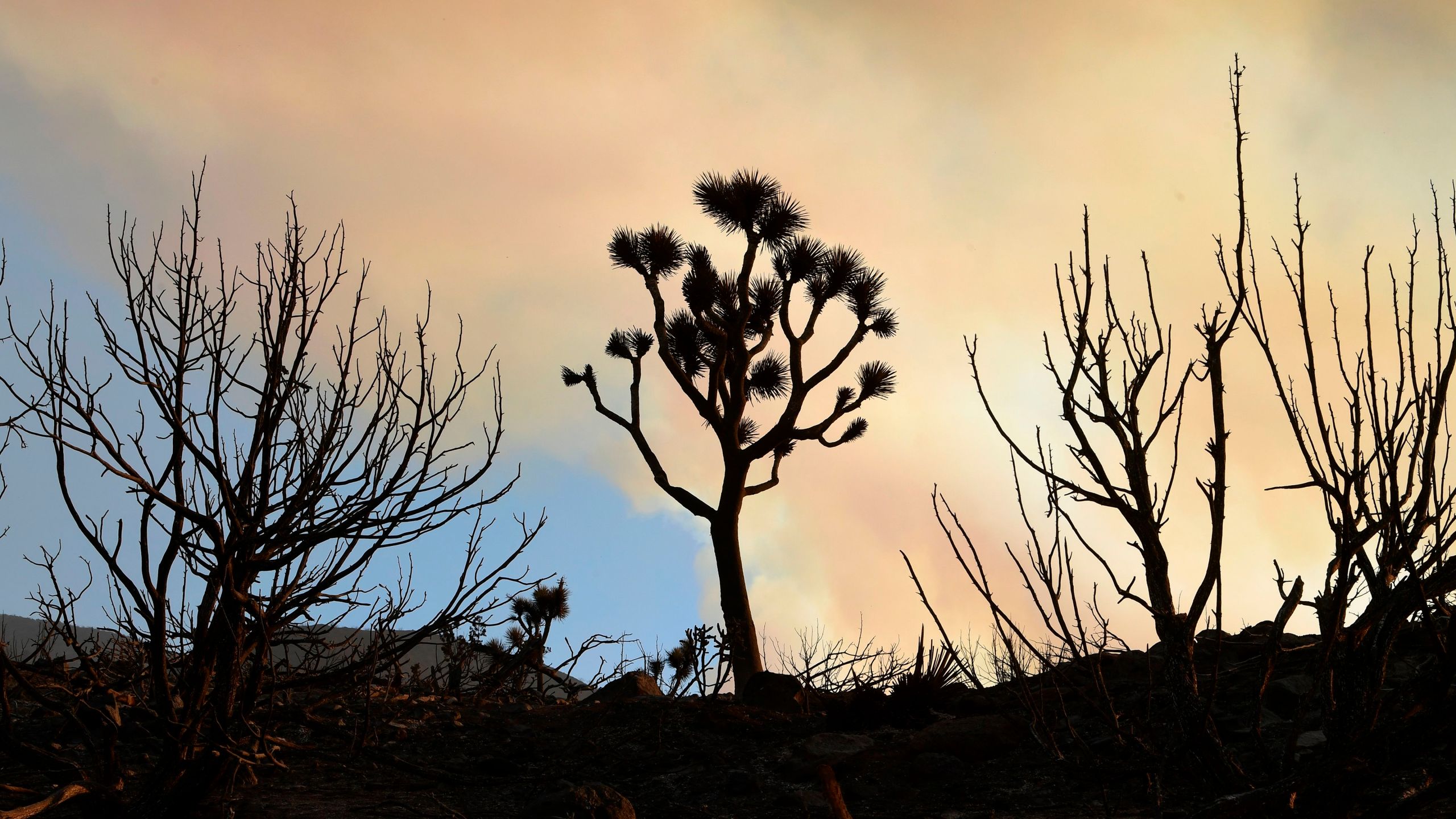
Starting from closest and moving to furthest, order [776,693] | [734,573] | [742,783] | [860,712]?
[742,783] < [860,712] < [776,693] < [734,573]

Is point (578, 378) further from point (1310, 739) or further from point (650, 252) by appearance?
point (1310, 739)

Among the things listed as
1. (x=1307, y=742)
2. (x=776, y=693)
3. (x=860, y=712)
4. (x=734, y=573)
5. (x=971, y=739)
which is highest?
(x=734, y=573)

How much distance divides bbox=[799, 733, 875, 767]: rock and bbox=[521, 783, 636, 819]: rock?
49.4 inches

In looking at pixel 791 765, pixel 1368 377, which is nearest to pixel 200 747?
pixel 791 765

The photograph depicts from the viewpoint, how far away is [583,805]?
418 centimetres

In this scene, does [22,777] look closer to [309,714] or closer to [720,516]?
[309,714]

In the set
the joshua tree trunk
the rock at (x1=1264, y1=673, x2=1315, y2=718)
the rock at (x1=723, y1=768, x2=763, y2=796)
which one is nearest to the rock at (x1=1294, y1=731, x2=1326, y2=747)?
the rock at (x1=1264, y1=673, x2=1315, y2=718)

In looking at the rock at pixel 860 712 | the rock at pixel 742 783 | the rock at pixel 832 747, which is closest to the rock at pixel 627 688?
the rock at pixel 860 712

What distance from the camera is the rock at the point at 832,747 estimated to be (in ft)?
17.3

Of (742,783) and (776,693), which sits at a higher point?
(776,693)

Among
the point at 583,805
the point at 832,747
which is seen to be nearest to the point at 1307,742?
the point at 832,747

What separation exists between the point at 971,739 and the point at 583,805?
2201 mm

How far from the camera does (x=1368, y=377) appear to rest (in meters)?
2.57

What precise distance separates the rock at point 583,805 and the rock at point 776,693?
291cm
